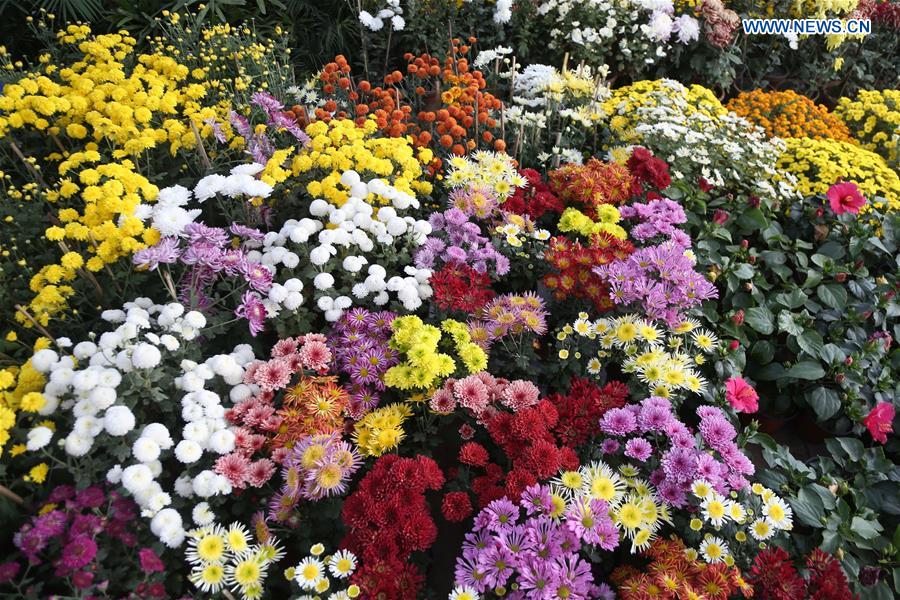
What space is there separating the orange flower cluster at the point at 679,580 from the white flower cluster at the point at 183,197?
1.71 meters

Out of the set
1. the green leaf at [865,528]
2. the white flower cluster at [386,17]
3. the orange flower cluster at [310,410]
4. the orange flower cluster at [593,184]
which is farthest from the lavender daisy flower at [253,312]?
the white flower cluster at [386,17]

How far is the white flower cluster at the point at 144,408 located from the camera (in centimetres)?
145

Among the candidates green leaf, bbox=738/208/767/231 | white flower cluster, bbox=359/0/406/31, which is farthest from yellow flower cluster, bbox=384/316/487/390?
white flower cluster, bbox=359/0/406/31

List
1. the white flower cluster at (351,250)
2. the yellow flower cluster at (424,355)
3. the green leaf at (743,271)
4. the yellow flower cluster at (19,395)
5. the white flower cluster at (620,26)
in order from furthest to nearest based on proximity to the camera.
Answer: the white flower cluster at (620,26)
the green leaf at (743,271)
the white flower cluster at (351,250)
the yellow flower cluster at (424,355)
the yellow flower cluster at (19,395)

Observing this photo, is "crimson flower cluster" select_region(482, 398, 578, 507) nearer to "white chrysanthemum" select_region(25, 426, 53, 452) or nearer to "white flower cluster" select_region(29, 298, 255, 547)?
"white flower cluster" select_region(29, 298, 255, 547)

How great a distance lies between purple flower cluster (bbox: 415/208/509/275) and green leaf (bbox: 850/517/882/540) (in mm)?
1458

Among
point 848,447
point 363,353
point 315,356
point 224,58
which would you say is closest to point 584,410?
point 363,353

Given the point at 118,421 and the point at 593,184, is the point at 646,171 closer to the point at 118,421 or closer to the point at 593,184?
the point at 593,184

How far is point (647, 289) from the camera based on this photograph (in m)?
2.04

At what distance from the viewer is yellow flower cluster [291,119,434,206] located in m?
2.24

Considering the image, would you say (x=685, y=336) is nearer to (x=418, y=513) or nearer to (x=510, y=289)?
(x=510, y=289)

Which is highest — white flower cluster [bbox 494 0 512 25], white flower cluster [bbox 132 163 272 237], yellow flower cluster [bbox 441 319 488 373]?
white flower cluster [bbox 494 0 512 25]

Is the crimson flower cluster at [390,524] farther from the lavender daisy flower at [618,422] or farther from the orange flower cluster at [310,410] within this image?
the lavender daisy flower at [618,422]

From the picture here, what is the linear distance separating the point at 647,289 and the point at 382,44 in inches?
125
